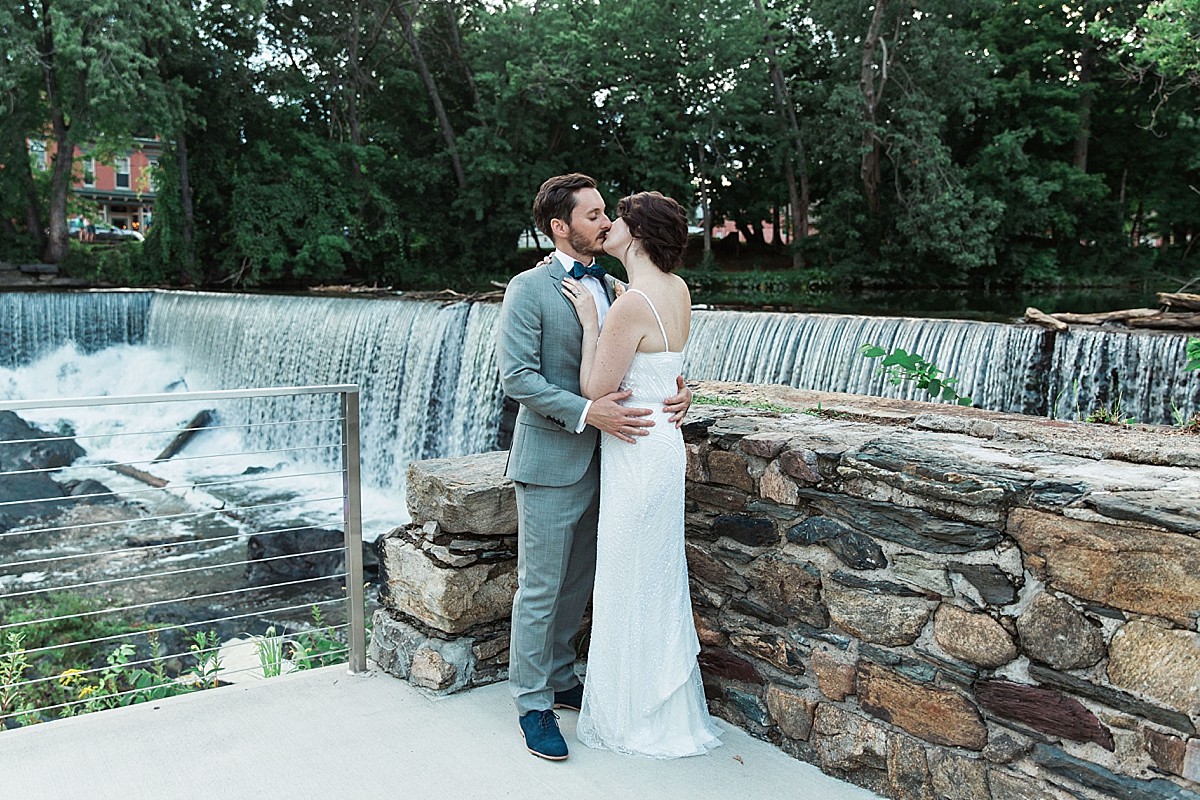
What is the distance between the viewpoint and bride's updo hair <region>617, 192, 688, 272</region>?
2635 millimetres

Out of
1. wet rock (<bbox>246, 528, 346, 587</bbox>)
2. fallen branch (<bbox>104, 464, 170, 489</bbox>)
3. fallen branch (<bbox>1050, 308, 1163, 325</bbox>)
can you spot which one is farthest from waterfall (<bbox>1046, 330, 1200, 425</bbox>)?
fallen branch (<bbox>104, 464, 170, 489</bbox>)

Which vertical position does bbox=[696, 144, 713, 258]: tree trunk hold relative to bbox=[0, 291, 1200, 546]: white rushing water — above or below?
above

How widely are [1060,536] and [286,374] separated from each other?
12.1m

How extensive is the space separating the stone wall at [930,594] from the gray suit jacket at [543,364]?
0.41 metres

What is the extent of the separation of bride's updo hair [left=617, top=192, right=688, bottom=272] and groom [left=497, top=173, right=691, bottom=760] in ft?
0.34

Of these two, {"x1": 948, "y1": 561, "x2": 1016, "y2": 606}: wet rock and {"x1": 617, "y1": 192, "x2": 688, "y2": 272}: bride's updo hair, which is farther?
{"x1": 617, "y1": 192, "x2": 688, "y2": 272}: bride's updo hair

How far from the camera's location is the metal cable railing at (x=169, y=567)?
3396 mm

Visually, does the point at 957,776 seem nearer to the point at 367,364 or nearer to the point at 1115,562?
the point at 1115,562

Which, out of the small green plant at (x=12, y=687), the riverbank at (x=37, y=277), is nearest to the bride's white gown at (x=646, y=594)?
the small green plant at (x=12, y=687)

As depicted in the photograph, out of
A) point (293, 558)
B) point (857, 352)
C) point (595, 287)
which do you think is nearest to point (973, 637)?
point (595, 287)

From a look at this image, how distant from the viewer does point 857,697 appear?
2.60 metres

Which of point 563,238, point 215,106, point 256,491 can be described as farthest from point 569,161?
point 563,238

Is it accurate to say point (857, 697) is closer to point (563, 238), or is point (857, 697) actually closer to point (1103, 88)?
point (563, 238)

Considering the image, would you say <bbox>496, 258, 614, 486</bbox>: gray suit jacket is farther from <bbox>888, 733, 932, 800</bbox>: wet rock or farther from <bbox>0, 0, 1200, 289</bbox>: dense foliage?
<bbox>0, 0, 1200, 289</bbox>: dense foliage
